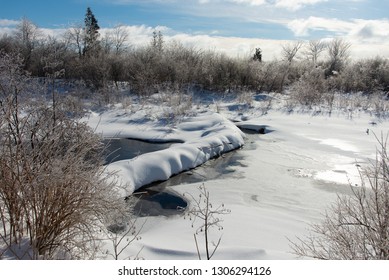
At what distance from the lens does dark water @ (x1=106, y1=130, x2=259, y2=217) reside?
7801 millimetres

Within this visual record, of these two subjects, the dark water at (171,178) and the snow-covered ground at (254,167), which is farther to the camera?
→ the dark water at (171,178)

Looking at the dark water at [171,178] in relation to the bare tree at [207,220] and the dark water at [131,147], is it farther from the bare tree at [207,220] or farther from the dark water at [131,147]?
the bare tree at [207,220]

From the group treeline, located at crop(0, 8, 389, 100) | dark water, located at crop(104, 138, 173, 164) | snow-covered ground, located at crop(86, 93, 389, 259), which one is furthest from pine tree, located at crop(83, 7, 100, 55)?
dark water, located at crop(104, 138, 173, 164)

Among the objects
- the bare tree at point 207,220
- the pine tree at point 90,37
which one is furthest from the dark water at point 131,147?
the pine tree at point 90,37

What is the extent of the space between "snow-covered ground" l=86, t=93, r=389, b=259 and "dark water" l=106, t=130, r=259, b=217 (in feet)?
0.76

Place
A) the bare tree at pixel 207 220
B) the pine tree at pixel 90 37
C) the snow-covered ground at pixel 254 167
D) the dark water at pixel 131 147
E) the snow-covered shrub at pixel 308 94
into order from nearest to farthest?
the bare tree at pixel 207 220 → the snow-covered ground at pixel 254 167 → the dark water at pixel 131 147 → the snow-covered shrub at pixel 308 94 → the pine tree at pixel 90 37

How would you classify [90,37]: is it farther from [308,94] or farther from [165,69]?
[308,94]

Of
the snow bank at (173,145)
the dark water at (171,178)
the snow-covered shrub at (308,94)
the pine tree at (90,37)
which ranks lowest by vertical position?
the dark water at (171,178)

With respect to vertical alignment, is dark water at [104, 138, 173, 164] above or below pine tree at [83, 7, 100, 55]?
below

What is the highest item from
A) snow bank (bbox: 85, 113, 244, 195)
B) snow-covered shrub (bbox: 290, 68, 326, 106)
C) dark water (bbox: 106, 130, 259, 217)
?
snow-covered shrub (bbox: 290, 68, 326, 106)

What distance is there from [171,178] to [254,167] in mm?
2573

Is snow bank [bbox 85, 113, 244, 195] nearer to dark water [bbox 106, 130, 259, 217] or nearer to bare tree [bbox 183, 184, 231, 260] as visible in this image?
dark water [bbox 106, 130, 259, 217]

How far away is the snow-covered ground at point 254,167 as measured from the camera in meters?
5.91

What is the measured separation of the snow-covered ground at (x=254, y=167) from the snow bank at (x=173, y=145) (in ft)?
0.09
